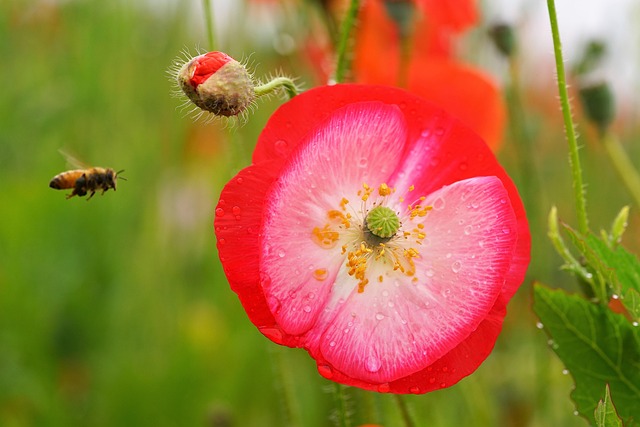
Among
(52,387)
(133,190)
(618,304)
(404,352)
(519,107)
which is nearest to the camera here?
(404,352)

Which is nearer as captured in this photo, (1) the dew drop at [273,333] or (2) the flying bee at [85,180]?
(1) the dew drop at [273,333]

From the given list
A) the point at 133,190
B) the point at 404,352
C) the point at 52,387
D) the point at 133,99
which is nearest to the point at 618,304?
the point at 404,352

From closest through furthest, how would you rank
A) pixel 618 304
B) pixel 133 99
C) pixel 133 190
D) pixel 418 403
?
pixel 618 304
pixel 418 403
pixel 133 190
pixel 133 99

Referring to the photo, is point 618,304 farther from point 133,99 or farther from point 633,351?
point 133,99

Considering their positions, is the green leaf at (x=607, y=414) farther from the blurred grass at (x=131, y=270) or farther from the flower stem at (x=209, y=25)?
the blurred grass at (x=131, y=270)

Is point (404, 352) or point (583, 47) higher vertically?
point (583, 47)

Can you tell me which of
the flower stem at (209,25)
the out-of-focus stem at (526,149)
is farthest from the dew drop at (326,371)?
the out-of-focus stem at (526,149)

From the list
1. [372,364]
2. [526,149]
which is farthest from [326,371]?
[526,149]

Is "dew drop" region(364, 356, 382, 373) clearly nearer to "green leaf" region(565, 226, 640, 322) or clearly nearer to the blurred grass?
"green leaf" region(565, 226, 640, 322)
